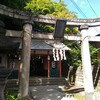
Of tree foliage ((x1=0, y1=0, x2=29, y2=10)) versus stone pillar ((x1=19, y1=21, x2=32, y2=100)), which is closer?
stone pillar ((x1=19, y1=21, x2=32, y2=100))

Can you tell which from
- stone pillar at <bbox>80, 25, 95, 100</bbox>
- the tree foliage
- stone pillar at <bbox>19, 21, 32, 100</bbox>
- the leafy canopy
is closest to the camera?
stone pillar at <bbox>19, 21, 32, 100</bbox>

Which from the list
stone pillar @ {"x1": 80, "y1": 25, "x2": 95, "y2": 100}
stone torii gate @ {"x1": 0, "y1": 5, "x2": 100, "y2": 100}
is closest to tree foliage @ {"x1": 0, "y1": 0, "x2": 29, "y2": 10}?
stone torii gate @ {"x1": 0, "y1": 5, "x2": 100, "y2": 100}

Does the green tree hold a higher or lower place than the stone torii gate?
higher

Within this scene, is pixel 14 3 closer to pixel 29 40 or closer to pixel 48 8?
pixel 29 40

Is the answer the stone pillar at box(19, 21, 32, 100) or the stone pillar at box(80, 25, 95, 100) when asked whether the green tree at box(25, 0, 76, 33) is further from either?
the stone pillar at box(19, 21, 32, 100)

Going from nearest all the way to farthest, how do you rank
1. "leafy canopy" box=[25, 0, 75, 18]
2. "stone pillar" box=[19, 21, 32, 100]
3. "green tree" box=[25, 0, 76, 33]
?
"stone pillar" box=[19, 21, 32, 100] → "green tree" box=[25, 0, 76, 33] → "leafy canopy" box=[25, 0, 75, 18]

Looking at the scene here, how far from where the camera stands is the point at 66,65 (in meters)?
23.7

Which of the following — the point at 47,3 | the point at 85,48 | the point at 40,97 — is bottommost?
the point at 40,97

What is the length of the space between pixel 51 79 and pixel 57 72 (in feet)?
11.8

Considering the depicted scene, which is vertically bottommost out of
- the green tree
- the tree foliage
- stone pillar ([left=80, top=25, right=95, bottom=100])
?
stone pillar ([left=80, top=25, right=95, bottom=100])

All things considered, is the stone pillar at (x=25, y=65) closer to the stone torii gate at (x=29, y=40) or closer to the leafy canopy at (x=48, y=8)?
the stone torii gate at (x=29, y=40)

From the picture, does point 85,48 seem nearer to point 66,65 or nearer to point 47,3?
point 66,65

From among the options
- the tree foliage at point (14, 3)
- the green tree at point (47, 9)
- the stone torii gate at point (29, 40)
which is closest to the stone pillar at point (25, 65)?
the stone torii gate at point (29, 40)

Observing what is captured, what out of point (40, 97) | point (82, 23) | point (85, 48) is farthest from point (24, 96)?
point (82, 23)
